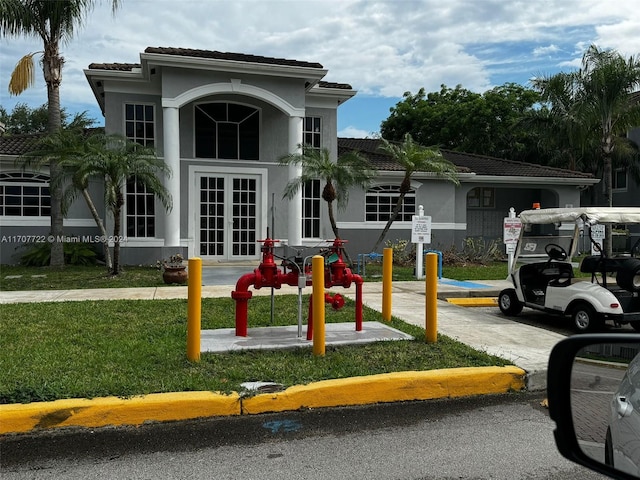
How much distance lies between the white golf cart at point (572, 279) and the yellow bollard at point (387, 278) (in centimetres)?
259

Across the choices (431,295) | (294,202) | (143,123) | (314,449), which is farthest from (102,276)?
(314,449)

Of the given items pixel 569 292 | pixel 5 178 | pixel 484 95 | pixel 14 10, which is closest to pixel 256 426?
pixel 569 292

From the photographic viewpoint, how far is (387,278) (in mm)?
7629

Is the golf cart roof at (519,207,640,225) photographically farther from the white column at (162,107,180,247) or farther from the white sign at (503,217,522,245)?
the white column at (162,107,180,247)

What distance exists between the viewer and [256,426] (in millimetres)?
4504

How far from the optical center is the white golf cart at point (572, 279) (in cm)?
775

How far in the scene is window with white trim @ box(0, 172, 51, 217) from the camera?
16797 millimetres

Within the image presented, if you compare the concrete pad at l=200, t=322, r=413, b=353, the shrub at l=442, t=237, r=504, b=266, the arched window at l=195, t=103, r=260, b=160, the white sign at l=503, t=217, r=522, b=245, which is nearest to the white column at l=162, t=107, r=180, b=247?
the arched window at l=195, t=103, r=260, b=160

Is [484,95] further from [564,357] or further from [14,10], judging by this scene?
[564,357]

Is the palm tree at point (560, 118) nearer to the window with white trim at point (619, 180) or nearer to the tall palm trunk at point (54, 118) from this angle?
the window with white trim at point (619, 180)

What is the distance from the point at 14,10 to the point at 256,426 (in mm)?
14370

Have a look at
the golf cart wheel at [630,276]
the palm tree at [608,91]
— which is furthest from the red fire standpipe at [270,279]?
the palm tree at [608,91]

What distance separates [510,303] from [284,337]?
457 centimetres

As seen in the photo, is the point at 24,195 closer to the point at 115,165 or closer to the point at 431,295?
the point at 115,165
